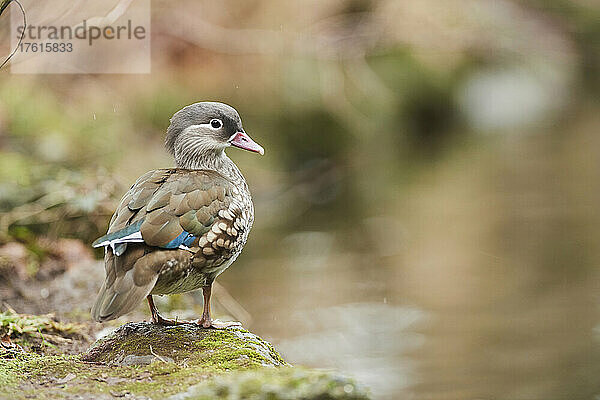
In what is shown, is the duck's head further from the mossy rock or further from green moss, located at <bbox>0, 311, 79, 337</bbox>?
green moss, located at <bbox>0, 311, 79, 337</bbox>

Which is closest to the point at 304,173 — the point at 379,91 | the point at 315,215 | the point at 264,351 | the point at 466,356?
the point at 315,215

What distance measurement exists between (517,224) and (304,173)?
3.28m

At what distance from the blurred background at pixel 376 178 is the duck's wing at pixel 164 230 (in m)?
1.58

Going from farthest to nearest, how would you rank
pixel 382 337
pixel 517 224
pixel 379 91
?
1. pixel 379 91
2. pixel 517 224
3. pixel 382 337

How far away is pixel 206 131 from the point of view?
3781 mm

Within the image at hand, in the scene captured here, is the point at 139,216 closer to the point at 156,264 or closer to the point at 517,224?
the point at 156,264

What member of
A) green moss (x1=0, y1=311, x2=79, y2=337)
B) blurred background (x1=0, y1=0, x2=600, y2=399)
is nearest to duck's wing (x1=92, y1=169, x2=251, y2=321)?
green moss (x1=0, y1=311, x2=79, y2=337)

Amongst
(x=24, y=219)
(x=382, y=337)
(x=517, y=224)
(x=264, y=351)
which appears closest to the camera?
(x=264, y=351)

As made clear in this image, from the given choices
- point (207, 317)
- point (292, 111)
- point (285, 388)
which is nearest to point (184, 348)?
point (207, 317)

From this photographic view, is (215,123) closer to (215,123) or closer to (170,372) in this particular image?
(215,123)

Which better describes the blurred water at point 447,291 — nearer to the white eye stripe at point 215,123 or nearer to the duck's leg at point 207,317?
the duck's leg at point 207,317

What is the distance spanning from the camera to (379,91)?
43.9ft

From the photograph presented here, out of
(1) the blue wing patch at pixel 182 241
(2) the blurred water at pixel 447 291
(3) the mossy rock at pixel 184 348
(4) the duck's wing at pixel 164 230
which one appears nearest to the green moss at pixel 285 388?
(3) the mossy rock at pixel 184 348

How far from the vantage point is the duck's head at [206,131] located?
378cm
